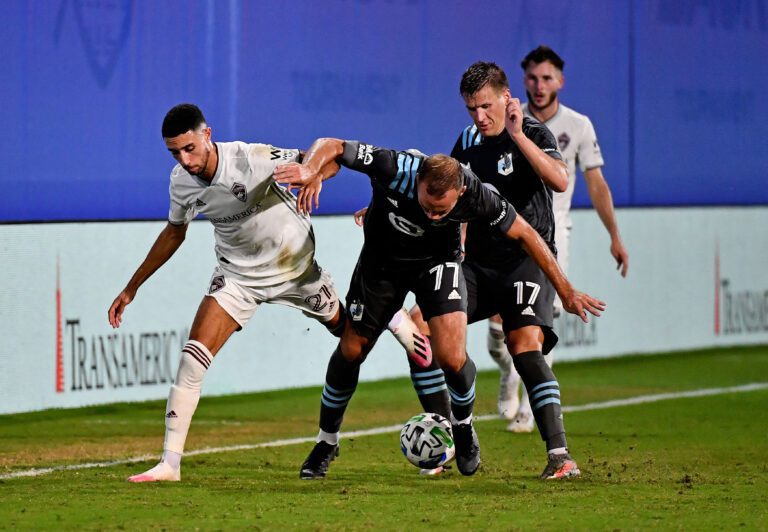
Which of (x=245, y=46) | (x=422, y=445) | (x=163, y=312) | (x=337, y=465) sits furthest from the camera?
(x=245, y=46)

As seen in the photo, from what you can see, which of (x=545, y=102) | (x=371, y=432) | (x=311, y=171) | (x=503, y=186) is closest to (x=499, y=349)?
(x=371, y=432)

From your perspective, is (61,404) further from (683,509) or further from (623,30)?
(623,30)

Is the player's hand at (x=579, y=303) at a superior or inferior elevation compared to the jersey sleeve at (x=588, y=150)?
inferior

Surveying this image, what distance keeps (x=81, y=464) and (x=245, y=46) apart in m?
4.39

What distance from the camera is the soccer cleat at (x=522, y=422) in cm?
930

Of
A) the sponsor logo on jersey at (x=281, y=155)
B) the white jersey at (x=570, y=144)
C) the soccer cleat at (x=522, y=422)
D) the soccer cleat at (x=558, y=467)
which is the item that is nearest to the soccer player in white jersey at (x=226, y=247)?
the sponsor logo on jersey at (x=281, y=155)

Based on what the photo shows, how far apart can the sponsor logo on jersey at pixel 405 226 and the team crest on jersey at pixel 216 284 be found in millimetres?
1010

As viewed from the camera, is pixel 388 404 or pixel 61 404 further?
pixel 388 404

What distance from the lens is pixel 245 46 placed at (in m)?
11.4

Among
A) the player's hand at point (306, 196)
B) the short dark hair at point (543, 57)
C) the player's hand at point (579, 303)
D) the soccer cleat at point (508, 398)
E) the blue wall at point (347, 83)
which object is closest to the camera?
the player's hand at point (306, 196)

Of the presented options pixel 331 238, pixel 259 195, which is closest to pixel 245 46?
pixel 331 238

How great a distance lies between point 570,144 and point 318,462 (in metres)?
3.10

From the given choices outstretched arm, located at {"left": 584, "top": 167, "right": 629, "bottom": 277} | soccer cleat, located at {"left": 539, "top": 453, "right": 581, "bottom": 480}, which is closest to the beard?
outstretched arm, located at {"left": 584, "top": 167, "right": 629, "bottom": 277}

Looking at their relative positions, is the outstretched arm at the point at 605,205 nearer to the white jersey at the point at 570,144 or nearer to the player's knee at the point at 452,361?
the white jersey at the point at 570,144
